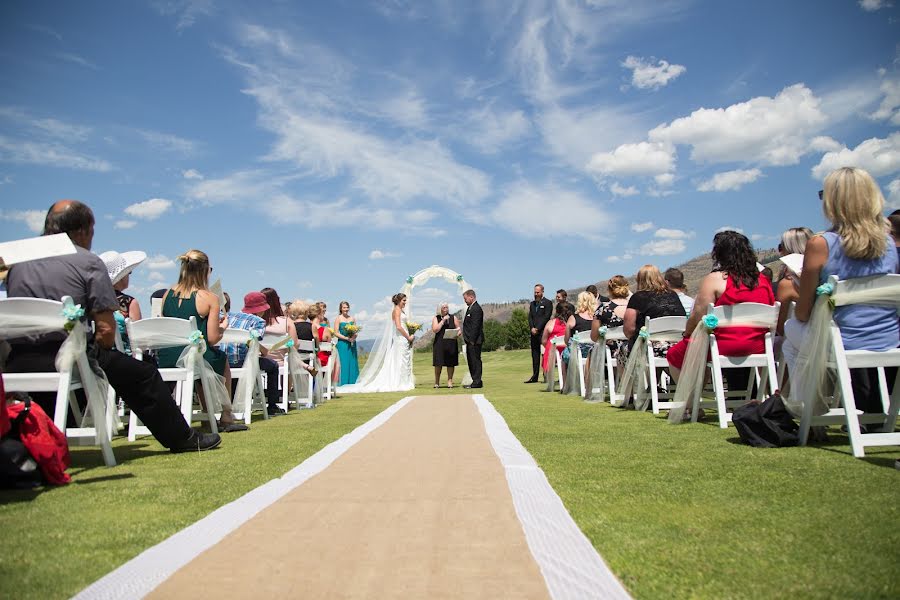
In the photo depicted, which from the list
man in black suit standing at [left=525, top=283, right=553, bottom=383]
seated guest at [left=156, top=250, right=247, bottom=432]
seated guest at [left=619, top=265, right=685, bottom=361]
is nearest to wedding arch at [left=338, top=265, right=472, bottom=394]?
man in black suit standing at [left=525, top=283, right=553, bottom=383]

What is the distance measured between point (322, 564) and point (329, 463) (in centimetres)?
242

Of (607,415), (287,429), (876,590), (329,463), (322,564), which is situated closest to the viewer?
(876,590)

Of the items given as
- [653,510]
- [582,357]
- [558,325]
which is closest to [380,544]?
[653,510]

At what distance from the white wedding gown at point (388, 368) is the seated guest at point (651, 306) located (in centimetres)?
888

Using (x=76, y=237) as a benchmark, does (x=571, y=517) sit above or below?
below

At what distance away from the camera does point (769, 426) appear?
17.2 feet

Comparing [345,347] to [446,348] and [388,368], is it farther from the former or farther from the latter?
[446,348]

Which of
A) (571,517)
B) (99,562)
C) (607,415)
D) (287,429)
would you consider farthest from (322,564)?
(607,415)

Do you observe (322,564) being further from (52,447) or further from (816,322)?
(816,322)

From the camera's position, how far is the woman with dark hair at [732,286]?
6812 millimetres

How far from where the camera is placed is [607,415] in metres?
8.48

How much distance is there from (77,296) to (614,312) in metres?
7.63

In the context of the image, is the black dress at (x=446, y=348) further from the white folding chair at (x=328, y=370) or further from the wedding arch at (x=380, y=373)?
the white folding chair at (x=328, y=370)

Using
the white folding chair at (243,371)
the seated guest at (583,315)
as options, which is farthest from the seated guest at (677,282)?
the white folding chair at (243,371)
